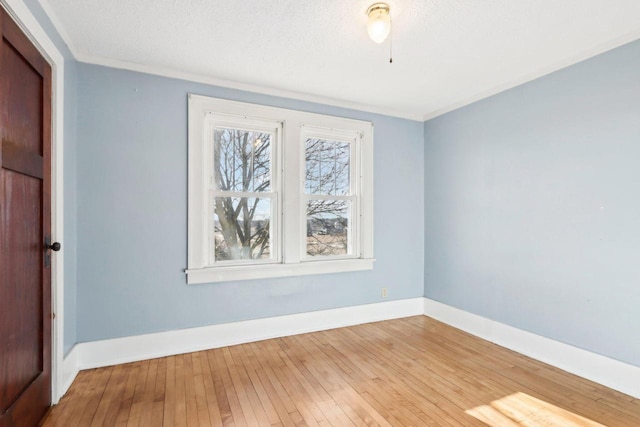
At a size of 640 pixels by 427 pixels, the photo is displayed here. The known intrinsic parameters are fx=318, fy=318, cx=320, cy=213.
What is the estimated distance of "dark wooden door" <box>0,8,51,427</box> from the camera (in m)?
1.56

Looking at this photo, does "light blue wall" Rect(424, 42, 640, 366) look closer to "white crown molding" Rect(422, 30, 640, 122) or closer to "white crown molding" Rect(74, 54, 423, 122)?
"white crown molding" Rect(422, 30, 640, 122)

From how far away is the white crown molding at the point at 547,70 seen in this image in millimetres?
2303

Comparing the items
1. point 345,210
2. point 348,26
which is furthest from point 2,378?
point 345,210

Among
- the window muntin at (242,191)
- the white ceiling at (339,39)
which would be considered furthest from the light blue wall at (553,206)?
the window muntin at (242,191)

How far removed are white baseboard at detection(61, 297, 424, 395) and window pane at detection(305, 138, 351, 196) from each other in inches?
54.9

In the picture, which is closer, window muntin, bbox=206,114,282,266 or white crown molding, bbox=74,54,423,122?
white crown molding, bbox=74,54,423,122

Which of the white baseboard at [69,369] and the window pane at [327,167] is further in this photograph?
the window pane at [327,167]

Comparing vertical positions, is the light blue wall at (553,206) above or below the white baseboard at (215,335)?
above

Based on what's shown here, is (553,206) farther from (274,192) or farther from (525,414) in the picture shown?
(274,192)

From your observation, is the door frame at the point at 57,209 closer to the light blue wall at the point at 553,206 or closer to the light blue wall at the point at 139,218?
the light blue wall at the point at 139,218

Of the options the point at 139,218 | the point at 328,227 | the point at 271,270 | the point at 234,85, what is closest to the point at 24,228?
the point at 139,218

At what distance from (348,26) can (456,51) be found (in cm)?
96

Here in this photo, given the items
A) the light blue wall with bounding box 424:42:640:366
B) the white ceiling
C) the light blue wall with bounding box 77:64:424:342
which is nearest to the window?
the light blue wall with bounding box 77:64:424:342

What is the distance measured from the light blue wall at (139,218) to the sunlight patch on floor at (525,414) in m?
1.94
